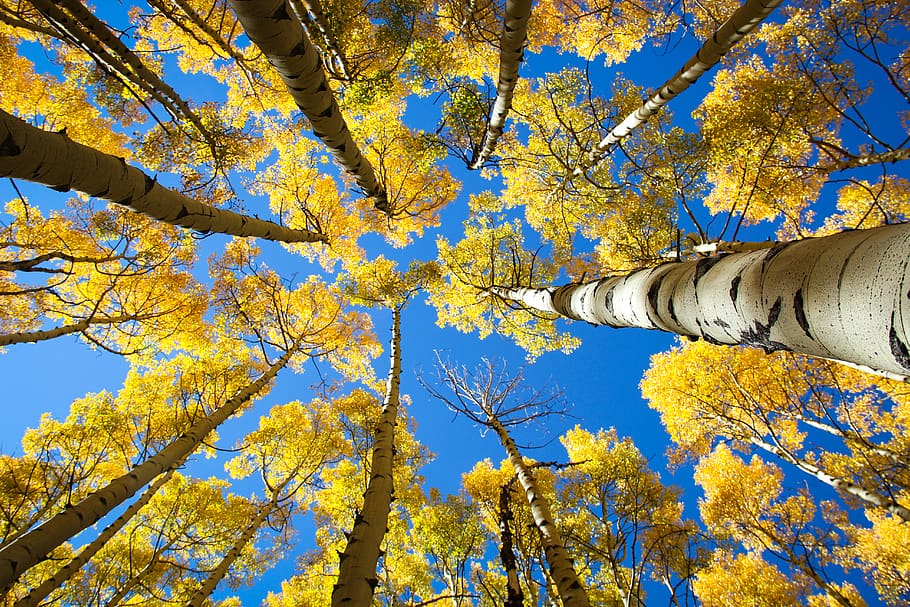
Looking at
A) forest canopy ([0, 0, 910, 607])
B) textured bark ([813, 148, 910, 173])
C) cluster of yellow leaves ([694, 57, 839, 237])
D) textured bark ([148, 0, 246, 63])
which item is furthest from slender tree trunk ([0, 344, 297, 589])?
textured bark ([813, 148, 910, 173])

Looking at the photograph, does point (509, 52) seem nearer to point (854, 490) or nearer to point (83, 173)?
point (83, 173)

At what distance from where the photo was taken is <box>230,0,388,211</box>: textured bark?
6.93 ft

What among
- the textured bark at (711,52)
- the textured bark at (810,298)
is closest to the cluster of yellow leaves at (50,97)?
the textured bark at (711,52)

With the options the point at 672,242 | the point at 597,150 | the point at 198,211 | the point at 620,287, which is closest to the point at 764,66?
the point at 672,242

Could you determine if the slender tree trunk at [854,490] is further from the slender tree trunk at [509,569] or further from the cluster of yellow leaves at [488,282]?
the slender tree trunk at [509,569]

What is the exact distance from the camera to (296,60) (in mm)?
2490

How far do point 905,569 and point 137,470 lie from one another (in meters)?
15.6

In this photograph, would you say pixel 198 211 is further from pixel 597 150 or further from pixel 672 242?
pixel 672 242

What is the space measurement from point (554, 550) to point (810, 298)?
10.8 ft

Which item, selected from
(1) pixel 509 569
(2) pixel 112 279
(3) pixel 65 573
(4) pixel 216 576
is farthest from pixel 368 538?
(2) pixel 112 279

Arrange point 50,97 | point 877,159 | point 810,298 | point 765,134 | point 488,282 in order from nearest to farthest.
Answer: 1. point 810,298
2. point 877,159
3. point 765,134
4. point 50,97
5. point 488,282

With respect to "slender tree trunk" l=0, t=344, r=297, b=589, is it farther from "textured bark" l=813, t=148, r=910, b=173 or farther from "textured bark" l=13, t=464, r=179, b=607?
"textured bark" l=813, t=148, r=910, b=173

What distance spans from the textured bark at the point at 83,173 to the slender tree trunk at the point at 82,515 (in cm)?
255

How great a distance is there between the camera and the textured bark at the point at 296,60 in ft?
6.93
